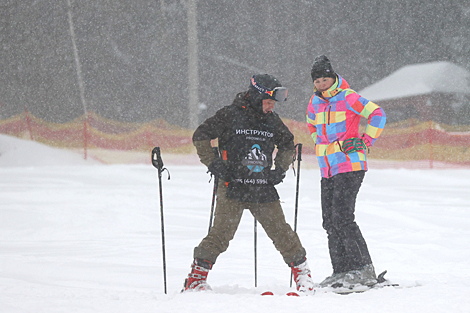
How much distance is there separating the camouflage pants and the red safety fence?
11260 mm

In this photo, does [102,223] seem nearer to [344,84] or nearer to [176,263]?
[176,263]

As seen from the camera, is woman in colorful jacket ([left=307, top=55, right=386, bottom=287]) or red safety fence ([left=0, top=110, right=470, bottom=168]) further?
red safety fence ([left=0, top=110, right=470, bottom=168])

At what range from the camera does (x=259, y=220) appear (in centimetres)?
328

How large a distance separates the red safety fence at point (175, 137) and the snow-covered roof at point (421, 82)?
1.67 meters

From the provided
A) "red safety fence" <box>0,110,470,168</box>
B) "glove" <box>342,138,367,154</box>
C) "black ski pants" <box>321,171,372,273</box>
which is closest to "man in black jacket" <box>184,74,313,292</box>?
A: "black ski pants" <box>321,171,372,273</box>

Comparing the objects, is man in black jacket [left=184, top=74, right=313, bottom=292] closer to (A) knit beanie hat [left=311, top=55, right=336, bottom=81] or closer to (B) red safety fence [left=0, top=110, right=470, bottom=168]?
(A) knit beanie hat [left=311, top=55, right=336, bottom=81]

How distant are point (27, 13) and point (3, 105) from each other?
3.71 m

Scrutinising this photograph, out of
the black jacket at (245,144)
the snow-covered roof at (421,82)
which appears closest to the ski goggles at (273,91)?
the black jacket at (245,144)

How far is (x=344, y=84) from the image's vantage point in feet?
12.0

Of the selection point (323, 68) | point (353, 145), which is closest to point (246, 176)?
point (353, 145)

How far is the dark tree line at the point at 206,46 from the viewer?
54.4ft

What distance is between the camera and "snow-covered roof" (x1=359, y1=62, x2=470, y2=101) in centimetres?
1620

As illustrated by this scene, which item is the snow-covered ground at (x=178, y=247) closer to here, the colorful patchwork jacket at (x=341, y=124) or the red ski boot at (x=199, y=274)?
the red ski boot at (x=199, y=274)

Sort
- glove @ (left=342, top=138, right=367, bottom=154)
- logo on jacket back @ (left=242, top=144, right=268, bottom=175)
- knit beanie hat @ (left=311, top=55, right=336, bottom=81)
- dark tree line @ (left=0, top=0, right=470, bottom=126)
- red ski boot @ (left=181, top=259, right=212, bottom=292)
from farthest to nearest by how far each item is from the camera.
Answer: dark tree line @ (left=0, top=0, right=470, bottom=126)
knit beanie hat @ (left=311, top=55, right=336, bottom=81)
glove @ (left=342, top=138, right=367, bottom=154)
logo on jacket back @ (left=242, top=144, right=268, bottom=175)
red ski boot @ (left=181, top=259, right=212, bottom=292)
